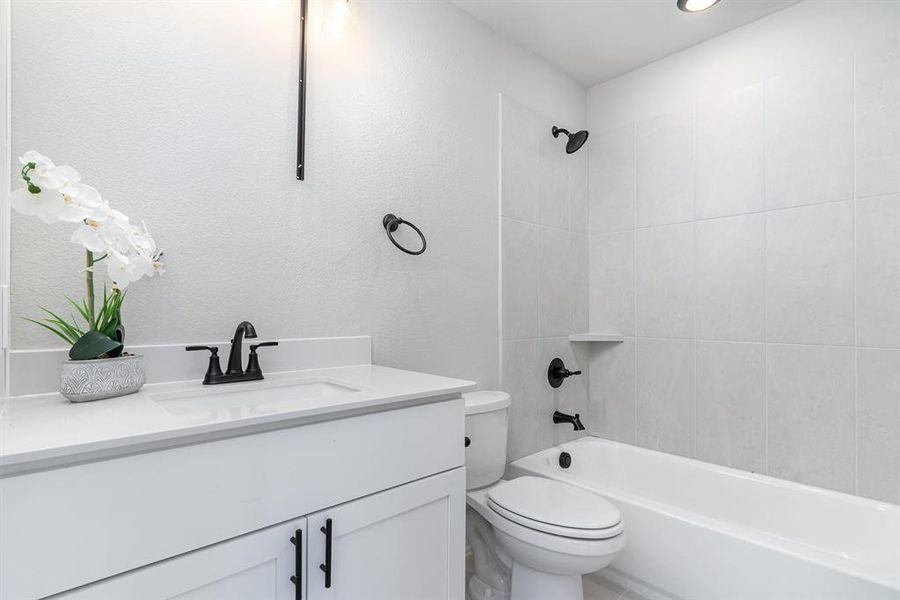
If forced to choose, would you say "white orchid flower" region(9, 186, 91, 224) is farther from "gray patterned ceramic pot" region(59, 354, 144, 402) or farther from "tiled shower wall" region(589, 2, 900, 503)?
"tiled shower wall" region(589, 2, 900, 503)

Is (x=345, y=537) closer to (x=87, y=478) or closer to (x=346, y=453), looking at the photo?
(x=346, y=453)

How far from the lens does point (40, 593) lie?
24.4 inches

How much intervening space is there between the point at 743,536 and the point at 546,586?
0.67 meters

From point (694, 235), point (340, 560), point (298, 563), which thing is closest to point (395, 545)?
point (340, 560)

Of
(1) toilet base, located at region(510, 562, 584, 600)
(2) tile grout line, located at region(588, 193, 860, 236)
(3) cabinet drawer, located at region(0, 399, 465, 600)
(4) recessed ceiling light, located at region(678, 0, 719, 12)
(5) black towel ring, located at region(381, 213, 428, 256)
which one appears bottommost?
(1) toilet base, located at region(510, 562, 584, 600)

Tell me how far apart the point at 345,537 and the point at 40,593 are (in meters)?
0.48

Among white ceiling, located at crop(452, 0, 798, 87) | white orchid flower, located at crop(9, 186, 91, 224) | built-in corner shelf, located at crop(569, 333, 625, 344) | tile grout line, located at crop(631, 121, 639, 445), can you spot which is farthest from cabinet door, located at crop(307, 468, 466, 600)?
white ceiling, located at crop(452, 0, 798, 87)

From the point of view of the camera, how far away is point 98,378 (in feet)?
3.06

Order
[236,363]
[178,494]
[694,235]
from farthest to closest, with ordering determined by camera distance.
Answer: [694,235] < [236,363] < [178,494]

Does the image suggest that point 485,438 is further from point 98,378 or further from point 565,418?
point 98,378

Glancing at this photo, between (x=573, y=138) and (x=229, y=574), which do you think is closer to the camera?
(x=229, y=574)

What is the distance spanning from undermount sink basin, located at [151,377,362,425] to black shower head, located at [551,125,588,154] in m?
1.81

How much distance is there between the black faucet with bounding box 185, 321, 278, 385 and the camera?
118 centimetres

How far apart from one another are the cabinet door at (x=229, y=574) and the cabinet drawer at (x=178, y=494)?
0.02 m
